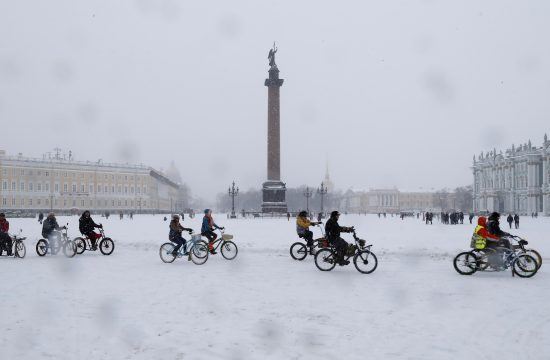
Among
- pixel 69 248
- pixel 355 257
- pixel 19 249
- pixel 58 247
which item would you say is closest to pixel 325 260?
pixel 355 257

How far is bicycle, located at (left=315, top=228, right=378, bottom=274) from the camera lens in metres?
11.2

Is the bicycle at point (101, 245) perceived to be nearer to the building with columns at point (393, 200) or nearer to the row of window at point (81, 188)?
the row of window at point (81, 188)

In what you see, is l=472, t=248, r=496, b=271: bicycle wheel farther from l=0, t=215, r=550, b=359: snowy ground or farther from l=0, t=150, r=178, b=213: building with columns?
l=0, t=150, r=178, b=213: building with columns

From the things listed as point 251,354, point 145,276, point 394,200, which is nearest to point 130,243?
point 145,276

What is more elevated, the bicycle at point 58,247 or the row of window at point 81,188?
the row of window at point 81,188

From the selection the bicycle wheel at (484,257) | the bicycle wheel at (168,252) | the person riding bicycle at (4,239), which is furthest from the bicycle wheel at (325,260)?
the person riding bicycle at (4,239)

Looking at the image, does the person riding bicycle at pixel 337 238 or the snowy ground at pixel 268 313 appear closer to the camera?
the snowy ground at pixel 268 313

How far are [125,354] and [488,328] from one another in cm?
422

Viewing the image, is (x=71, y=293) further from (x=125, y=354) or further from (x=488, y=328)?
(x=488, y=328)

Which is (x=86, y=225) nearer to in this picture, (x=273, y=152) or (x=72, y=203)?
(x=273, y=152)

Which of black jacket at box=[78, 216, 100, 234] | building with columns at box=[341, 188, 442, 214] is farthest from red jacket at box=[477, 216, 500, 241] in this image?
building with columns at box=[341, 188, 442, 214]

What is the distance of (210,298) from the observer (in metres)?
8.21

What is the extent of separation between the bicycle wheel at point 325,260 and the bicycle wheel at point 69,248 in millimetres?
6946

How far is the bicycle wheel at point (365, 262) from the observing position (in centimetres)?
1116
